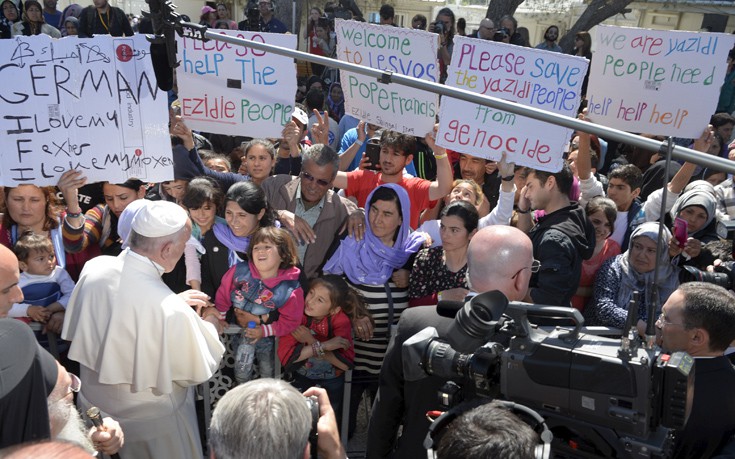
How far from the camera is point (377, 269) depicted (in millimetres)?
4215

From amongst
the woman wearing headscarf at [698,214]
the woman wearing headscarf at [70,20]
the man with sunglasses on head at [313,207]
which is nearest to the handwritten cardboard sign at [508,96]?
the man with sunglasses on head at [313,207]

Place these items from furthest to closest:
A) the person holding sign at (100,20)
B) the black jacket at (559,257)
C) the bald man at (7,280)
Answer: the person holding sign at (100,20), the black jacket at (559,257), the bald man at (7,280)

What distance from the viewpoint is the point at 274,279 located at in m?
3.92

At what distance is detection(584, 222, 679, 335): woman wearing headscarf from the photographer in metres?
4.03

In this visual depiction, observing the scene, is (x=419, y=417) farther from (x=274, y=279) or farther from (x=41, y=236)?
(x=41, y=236)

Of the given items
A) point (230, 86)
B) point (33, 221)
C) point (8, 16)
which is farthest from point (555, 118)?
point (8, 16)

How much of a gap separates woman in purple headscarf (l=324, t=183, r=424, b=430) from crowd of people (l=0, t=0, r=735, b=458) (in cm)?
1

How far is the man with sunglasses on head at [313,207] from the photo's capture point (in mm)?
4480

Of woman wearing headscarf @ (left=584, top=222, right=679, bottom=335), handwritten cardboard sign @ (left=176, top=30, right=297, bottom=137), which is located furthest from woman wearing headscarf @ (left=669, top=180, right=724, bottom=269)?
handwritten cardboard sign @ (left=176, top=30, right=297, bottom=137)

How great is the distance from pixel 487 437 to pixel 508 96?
3.60 meters

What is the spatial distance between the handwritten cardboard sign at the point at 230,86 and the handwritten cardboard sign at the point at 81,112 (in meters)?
0.55

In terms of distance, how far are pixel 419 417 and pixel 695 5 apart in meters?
Result: 20.3

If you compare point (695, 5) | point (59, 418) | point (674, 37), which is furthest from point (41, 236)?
point (695, 5)

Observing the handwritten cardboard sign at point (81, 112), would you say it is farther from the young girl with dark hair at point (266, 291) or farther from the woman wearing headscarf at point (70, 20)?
Answer: the woman wearing headscarf at point (70, 20)
